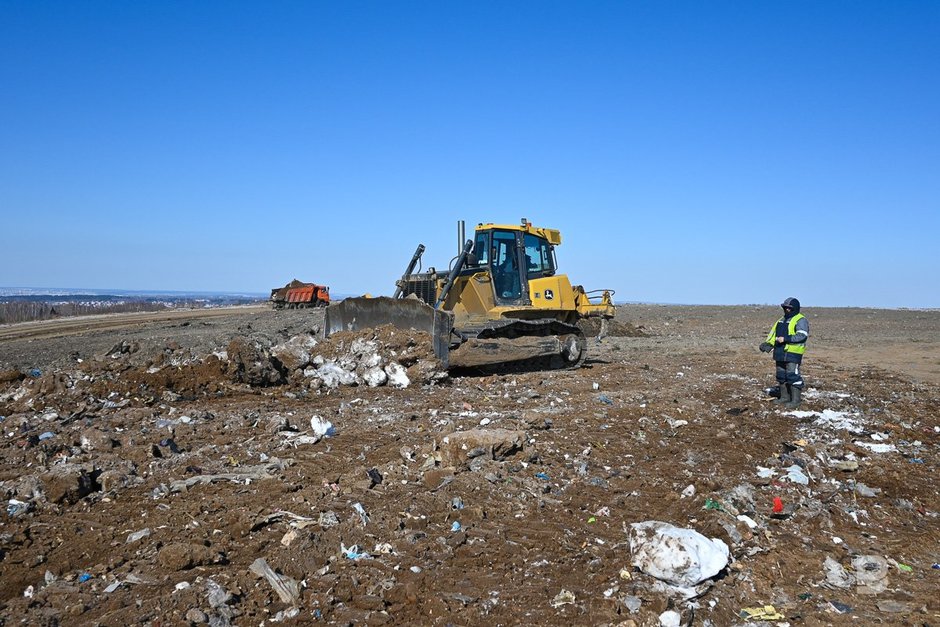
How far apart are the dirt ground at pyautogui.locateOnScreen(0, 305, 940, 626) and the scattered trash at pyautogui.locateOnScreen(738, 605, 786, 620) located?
0.11 feet

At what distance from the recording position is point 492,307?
11.4 metres

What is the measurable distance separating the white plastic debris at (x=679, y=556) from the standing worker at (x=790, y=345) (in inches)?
198

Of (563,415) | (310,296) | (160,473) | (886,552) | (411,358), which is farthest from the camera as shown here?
(310,296)

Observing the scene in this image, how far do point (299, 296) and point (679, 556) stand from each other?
1375 inches

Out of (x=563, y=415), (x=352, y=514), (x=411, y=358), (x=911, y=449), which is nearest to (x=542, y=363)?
(x=411, y=358)

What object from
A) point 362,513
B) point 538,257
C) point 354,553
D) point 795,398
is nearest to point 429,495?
point 362,513

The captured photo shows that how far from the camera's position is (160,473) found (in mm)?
5738

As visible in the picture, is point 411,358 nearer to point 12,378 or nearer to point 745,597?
point 12,378

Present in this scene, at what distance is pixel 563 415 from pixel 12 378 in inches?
284

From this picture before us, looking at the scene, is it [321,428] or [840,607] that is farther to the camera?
[321,428]

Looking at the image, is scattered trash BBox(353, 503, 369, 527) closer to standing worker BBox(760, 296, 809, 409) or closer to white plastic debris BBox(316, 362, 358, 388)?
white plastic debris BBox(316, 362, 358, 388)

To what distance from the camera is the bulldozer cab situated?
456 inches

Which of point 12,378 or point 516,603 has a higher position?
point 12,378

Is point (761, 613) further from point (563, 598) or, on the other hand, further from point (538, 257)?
point (538, 257)
